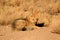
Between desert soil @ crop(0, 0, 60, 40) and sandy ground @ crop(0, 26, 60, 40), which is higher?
desert soil @ crop(0, 0, 60, 40)

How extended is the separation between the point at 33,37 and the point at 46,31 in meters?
0.64

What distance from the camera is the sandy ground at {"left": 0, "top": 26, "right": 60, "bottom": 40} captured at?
17.1 feet

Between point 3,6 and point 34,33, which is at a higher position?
point 3,6

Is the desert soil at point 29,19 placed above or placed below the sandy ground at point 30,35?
above

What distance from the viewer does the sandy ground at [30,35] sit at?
5207 millimetres

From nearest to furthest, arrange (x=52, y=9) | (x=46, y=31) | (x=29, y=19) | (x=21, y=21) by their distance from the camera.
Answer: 1. (x=46, y=31)
2. (x=21, y=21)
3. (x=29, y=19)
4. (x=52, y=9)

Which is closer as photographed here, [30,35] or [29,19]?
[30,35]

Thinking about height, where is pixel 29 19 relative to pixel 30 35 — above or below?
above

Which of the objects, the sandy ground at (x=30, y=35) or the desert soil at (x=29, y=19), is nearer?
the sandy ground at (x=30, y=35)

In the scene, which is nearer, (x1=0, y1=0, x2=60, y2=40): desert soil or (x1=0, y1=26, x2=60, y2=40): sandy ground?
(x1=0, y1=26, x2=60, y2=40): sandy ground

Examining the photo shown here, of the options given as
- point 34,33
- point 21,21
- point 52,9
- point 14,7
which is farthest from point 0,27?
point 52,9

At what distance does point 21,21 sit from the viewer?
6270 mm

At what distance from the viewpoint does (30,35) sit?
17.7 feet

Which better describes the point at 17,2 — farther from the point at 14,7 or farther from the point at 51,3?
the point at 51,3
